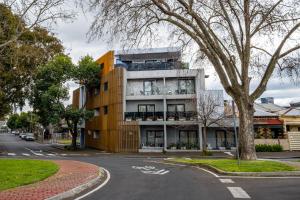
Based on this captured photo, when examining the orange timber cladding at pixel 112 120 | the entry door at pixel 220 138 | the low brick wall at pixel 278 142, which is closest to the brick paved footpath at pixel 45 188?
the orange timber cladding at pixel 112 120

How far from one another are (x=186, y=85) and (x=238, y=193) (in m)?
33.4

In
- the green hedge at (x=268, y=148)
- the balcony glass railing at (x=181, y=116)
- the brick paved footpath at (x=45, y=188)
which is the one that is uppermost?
the balcony glass railing at (x=181, y=116)

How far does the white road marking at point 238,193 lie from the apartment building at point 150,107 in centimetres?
2872

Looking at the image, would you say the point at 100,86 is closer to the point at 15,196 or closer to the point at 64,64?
the point at 64,64

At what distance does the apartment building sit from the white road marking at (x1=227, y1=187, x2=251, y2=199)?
2872cm

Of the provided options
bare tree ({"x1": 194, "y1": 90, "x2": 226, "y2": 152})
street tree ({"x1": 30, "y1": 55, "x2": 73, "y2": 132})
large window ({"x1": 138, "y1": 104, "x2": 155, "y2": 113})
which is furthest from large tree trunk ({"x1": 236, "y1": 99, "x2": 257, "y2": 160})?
street tree ({"x1": 30, "y1": 55, "x2": 73, "y2": 132})

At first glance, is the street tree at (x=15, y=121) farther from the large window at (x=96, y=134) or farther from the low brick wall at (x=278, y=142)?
the low brick wall at (x=278, y=142)

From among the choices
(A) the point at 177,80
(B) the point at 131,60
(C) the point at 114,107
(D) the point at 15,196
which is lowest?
(D) the point at 15,196

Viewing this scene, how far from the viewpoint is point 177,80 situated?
43.8 m

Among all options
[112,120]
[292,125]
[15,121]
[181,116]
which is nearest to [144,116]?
[112,120]

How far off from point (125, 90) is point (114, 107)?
2394 mm

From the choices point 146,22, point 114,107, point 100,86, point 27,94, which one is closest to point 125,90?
point 114,107

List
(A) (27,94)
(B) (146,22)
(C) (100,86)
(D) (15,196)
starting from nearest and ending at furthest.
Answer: (D) (15,196), (B) (146,22), (A) (27,94), (C) (100,86)

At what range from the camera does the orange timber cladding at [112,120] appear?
41469 millimetres
